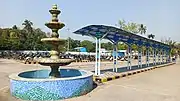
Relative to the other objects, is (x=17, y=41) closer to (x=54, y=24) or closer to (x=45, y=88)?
(x=54, y=24)

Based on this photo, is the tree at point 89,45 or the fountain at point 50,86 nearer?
the fountain at point 50,86

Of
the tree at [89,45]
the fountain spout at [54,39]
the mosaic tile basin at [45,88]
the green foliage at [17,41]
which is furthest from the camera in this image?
the tree at [89,45]

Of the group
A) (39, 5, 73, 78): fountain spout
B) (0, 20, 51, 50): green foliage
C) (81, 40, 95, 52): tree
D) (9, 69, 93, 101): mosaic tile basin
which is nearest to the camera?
(9, 69, 93, 101): mosaic tile basin

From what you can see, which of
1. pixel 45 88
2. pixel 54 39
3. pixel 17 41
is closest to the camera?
pixel 45 88

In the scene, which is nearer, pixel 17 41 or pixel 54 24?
Answer: pixel 54 24

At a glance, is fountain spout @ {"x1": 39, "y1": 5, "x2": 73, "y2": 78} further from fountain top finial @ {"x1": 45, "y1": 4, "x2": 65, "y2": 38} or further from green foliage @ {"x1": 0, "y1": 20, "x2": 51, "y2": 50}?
green foliage @ {"x1": 0, "y1": 20, "x2": 51, "y2": 50}

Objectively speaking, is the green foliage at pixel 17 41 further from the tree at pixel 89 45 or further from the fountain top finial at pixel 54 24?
the fountain top finial at pixel 54 24

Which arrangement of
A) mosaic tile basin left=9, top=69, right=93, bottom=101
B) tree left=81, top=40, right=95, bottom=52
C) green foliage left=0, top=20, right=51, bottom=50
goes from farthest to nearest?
tree left=81, top=40, right=95, bottom=52, green foliage left=0, top=20, right=51, bottom=50, mosaic tile basin left=9, top=69, right=93, bottom=101

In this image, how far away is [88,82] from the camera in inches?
360

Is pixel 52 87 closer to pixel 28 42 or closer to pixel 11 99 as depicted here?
pixel 11 99

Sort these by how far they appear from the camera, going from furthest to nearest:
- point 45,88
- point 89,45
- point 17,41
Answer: point 89,45 < point 17,41 < point 45,88

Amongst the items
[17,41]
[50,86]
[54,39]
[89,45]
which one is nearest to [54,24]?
[54,39]

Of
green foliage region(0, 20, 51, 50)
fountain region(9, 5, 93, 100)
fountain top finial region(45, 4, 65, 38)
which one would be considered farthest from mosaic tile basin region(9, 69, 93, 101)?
green foliage region(0, 20, 51, 50)

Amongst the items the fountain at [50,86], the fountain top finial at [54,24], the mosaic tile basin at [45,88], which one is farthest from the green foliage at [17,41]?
the mosaic tile basin at [45,88]
